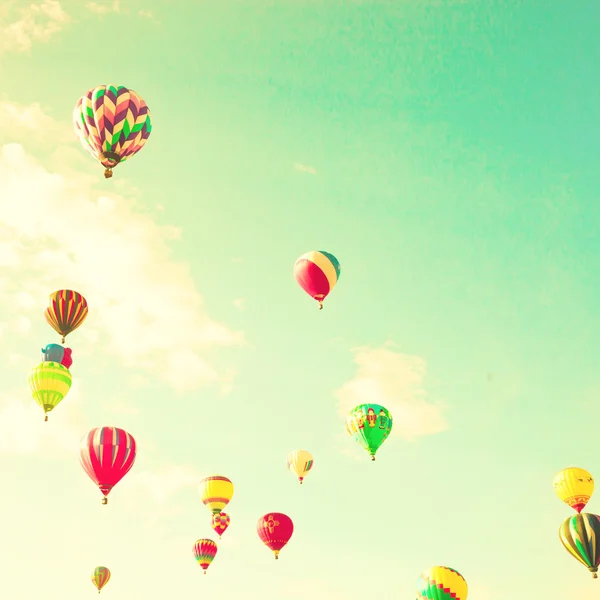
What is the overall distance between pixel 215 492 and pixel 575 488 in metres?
21.3

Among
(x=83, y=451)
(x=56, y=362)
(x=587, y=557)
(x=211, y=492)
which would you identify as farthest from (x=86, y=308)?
(x=587, y=557)

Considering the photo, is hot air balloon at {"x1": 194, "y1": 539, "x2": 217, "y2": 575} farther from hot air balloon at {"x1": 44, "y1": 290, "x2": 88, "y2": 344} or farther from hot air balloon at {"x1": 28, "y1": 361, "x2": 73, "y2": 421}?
hot air balloon at {"x1": 44, "y1": 290, "x2": 88, "y2": 344}

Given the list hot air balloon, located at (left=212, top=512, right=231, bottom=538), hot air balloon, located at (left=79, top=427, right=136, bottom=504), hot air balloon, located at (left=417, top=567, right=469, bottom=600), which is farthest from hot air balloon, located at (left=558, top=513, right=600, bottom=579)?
hot air balloon, located at (left=79, top=427, right=136, bottom=504)

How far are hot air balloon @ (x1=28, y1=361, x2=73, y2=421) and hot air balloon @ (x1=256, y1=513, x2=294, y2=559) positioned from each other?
15.4 m

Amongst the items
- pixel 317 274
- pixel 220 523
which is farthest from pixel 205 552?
pixel 317 274

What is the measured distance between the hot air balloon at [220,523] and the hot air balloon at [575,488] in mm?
20863

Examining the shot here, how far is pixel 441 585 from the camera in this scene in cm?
3584

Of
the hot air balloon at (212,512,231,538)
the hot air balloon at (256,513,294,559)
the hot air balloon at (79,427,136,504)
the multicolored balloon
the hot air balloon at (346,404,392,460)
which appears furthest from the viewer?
the hot air balloon at (212,512,231,538)

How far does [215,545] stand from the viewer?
4684cm

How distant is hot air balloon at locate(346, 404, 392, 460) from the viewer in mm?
37344

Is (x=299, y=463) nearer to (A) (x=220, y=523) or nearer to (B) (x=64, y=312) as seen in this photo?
(A) (x=220, y=523)

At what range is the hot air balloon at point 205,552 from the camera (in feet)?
151

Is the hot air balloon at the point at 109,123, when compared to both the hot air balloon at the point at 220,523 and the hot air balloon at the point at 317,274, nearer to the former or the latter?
the hot air balloon at the point at 317,274

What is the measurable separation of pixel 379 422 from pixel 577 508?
1277 cm
